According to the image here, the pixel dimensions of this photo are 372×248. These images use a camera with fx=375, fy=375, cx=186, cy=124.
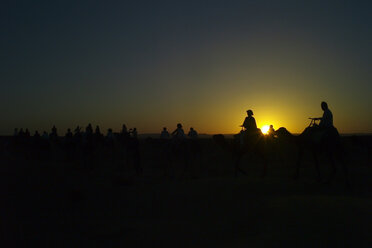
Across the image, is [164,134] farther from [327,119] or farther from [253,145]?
[327,119]

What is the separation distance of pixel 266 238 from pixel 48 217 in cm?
631

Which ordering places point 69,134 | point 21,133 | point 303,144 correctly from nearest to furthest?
point 303,144 → point 69,134 → point 21,133

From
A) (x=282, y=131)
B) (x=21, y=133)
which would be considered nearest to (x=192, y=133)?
(x=282, y=131)

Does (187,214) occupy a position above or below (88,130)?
below

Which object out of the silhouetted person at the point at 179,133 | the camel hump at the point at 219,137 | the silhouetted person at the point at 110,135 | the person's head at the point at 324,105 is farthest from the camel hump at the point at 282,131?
the silhouetted person at the point at 110,135

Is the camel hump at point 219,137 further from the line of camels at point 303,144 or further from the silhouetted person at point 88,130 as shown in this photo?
the silhouetted person at point 88,130

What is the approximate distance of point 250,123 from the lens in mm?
15320

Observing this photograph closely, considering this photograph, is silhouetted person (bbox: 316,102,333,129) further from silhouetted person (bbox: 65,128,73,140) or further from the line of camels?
silhouetted person (bbox: 65,128,73,140)

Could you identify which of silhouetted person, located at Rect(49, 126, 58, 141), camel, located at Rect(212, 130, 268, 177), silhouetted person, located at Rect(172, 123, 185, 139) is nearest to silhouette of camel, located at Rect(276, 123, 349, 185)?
camel, located at Rect(212, 130, 268, 177)

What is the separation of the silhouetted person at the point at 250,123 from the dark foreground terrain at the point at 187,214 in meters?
2.85

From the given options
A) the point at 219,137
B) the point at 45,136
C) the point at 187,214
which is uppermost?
the point at 45,136

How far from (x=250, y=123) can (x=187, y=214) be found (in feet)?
21.3

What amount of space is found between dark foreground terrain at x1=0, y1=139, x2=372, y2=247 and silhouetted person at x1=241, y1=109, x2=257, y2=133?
2854 mm

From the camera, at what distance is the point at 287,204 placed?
8930mm
